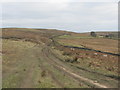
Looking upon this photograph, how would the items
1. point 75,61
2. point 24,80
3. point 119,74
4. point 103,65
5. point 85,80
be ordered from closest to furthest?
point 24,80 < point 85,80 < point 119,74 < point 103,65 < point 75,61

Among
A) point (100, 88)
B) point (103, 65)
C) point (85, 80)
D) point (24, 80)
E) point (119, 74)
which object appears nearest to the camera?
point (100, 88)

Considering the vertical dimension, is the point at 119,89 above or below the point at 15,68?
below

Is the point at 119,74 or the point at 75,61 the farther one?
the point at 75,61

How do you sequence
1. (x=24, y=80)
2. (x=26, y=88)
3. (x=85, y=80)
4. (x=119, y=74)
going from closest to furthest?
(x=26, y=88) < (x=24, y=80) < (x=85, y=80) < (x=119, y=74)

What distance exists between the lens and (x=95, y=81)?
16203 mm

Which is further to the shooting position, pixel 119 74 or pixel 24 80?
pixel 119 74

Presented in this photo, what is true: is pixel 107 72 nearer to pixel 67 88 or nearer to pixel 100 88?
pixel 100 88

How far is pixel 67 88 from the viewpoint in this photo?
1364 cm

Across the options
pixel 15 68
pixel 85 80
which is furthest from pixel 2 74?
pixel 85 80

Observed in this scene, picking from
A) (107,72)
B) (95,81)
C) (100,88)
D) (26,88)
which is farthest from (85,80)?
(26,88)

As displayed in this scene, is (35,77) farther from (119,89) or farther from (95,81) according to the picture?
(119,89)

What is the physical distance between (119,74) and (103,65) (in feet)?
12.9

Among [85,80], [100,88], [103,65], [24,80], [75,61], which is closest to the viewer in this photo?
[100,88]

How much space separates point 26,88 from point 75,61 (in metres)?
13.4
